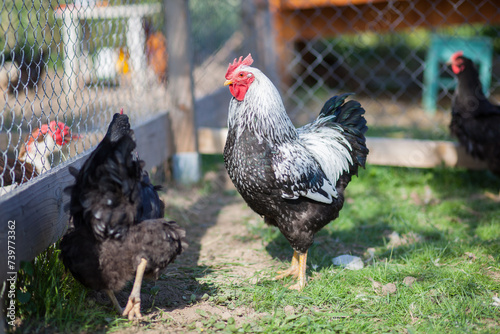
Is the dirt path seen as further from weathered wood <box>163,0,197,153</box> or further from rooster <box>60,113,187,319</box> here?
weathered wood <box>163,0,197,153</box>

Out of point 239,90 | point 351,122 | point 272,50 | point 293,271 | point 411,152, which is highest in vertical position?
point 272,50

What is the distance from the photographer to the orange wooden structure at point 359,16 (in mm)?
5152

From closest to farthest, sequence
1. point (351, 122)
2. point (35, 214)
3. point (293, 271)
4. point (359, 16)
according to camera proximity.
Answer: point (35, 214) < point (293, 271) < point (351, 122) < point (359, 16)

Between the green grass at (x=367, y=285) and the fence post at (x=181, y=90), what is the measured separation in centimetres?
123

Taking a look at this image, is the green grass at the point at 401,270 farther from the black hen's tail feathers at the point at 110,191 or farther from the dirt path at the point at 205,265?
the black hen's tail feathers at the point at 110,191

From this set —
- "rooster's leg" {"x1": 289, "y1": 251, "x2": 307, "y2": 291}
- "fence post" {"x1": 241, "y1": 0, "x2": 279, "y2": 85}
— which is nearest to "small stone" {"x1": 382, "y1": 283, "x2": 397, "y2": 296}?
"rooster's leg" {"x1": 289, "y1": 251, "x2": 307, "y2": 291}

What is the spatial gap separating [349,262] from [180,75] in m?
2.47

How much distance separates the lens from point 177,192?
446cm

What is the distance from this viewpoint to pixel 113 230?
212 centimetres

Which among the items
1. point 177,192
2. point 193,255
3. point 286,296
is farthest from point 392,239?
point 177,192

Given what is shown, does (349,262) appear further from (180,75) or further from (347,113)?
(180,75)

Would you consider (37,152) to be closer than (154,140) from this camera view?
Yes

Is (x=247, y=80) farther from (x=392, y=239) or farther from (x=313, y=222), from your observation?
(x=392, y=239)

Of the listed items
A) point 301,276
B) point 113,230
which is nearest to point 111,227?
point 113,230
